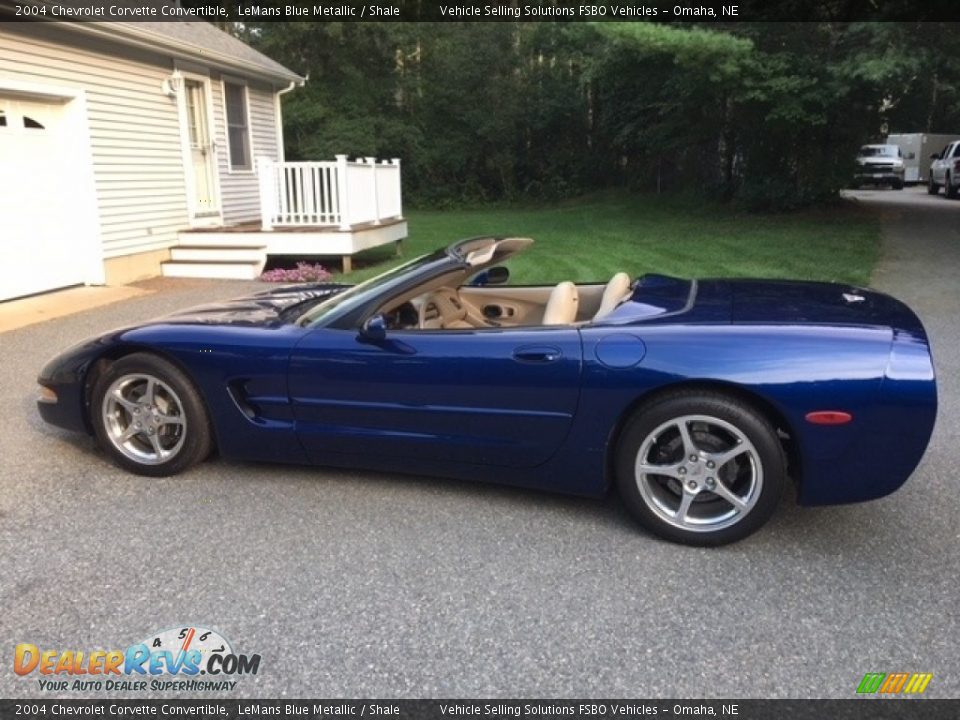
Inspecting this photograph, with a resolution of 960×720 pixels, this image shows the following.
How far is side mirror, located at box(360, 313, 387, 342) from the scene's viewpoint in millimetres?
3533

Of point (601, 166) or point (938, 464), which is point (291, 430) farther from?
point (601, 166)

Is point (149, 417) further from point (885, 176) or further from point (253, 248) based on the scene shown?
point (885, 176)

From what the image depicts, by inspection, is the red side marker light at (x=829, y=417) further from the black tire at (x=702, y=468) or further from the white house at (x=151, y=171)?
the white house at (x=151, y=171)

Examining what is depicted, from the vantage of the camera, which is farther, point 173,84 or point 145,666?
point 173,84

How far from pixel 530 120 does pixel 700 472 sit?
27.2m

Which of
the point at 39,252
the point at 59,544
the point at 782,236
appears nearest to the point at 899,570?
the point at 59,544

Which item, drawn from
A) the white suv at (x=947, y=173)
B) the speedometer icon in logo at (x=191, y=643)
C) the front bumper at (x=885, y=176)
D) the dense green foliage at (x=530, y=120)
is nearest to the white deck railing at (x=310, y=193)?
the dense green foliage at (x=530, y=120)

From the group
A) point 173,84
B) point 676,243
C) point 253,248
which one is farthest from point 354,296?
point 676,243

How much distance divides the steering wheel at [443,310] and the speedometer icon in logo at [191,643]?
1847mm

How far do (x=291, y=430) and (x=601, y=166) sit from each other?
26.8m

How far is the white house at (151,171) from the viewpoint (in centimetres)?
926

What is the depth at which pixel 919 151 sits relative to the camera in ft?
105

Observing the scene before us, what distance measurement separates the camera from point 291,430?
12.3ft

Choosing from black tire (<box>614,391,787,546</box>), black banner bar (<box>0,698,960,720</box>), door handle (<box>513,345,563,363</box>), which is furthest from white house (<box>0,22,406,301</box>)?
black tire (<box>614,391,787,546</box>)
